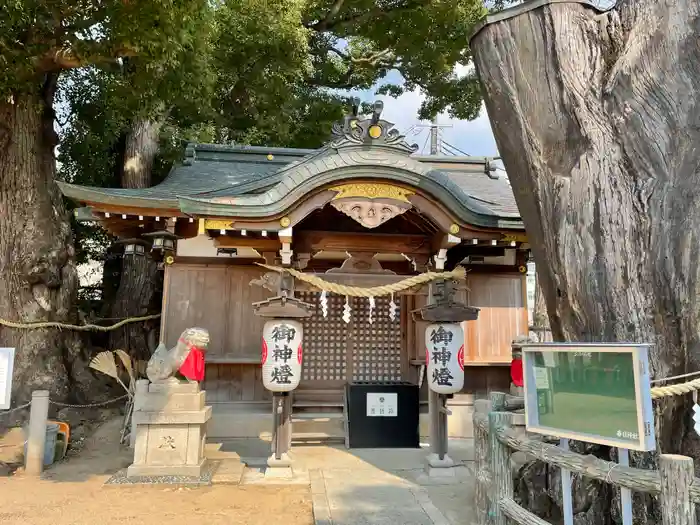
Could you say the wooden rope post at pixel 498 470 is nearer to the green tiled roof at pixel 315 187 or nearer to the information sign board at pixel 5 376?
the green tiled roof at pixel 315 187

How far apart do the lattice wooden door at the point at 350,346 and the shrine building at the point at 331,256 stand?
0.02 meters

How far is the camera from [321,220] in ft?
23.6

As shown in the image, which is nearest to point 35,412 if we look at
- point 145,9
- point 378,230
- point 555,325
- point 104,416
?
point 104,416

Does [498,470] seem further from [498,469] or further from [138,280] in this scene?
[138,280]

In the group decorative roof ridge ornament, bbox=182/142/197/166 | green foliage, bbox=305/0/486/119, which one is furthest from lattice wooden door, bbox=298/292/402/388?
green foliage, bbox=305/0/486/119

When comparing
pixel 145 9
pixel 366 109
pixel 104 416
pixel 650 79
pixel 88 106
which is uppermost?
pixel 366 109

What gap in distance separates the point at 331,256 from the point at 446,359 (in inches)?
123

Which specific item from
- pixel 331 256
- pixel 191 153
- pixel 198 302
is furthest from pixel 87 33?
pixel 331 256

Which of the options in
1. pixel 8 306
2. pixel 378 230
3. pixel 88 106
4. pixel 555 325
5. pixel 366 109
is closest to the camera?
pixel 555 325

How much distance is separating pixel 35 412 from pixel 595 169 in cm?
703

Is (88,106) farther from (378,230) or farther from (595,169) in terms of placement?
(595,169)

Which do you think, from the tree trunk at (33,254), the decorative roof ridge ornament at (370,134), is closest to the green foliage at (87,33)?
the tree trunk at (33,254)

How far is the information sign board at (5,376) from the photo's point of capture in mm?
5773

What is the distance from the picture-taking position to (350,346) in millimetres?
8766
